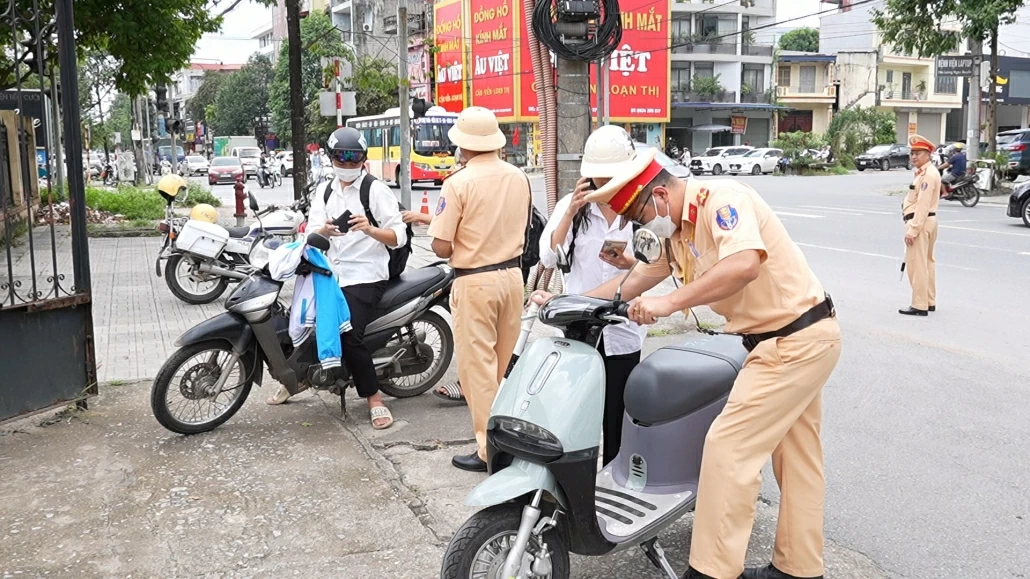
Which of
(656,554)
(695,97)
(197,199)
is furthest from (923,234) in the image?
(695,97)

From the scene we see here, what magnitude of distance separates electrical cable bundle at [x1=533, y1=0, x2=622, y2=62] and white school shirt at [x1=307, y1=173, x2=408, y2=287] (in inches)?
86.0

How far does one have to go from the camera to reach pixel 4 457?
4879mm

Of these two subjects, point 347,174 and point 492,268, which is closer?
point 492,268

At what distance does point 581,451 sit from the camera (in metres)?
3.07

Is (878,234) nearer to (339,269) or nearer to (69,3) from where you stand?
(339,269)

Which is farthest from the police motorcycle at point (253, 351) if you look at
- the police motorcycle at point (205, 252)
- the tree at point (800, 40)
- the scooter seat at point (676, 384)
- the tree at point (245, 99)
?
the tree at point (800, 40)

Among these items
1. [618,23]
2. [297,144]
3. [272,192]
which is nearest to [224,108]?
[272,192]

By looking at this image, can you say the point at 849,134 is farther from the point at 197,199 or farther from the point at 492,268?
the point at 492,268

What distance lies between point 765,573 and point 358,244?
299 cm

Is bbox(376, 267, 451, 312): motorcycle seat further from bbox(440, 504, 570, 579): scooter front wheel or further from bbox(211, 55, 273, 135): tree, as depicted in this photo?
bbox(211, 55, 273, 135): tree

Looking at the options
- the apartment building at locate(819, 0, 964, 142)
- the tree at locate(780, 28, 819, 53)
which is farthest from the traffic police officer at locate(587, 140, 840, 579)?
the tree at locate(780, 28, 819, 53)

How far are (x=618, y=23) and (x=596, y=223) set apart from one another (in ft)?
10.2

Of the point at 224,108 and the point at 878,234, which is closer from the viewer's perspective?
the point at 878,234

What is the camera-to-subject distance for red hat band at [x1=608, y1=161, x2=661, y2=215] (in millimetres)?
3037
